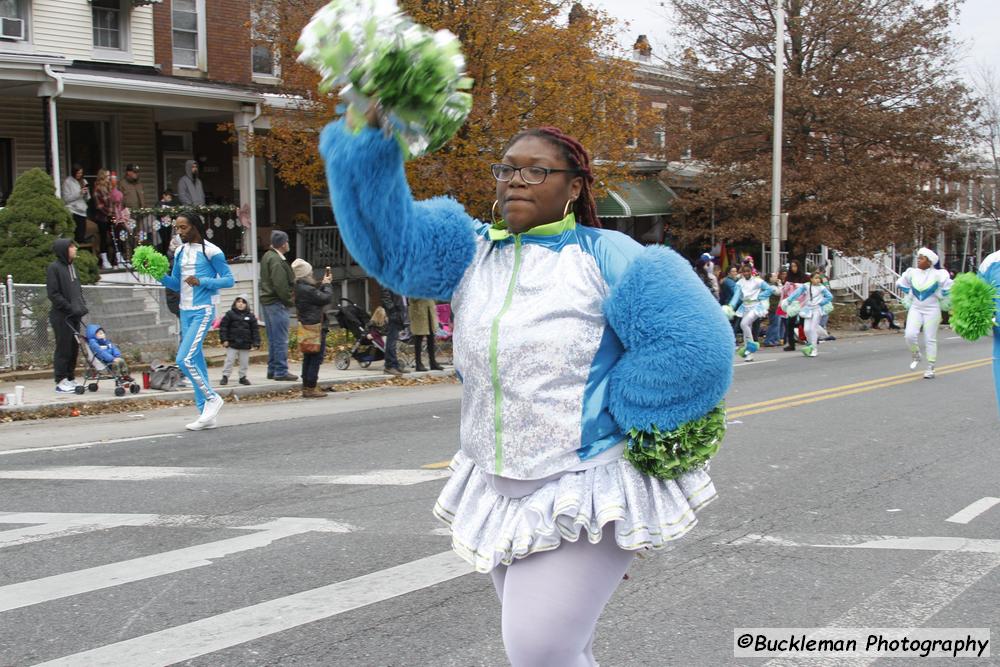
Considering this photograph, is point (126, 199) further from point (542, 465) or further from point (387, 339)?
point (542, 465)

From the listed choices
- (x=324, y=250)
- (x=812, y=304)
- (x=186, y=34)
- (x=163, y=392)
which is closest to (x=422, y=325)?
(x=163, y=392)

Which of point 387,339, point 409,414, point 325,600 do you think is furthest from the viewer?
point 387,339

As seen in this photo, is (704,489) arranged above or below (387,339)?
above

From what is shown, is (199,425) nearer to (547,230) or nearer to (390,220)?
(390,220)

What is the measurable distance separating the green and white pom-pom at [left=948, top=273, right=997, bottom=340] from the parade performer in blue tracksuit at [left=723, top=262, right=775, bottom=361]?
13.1m

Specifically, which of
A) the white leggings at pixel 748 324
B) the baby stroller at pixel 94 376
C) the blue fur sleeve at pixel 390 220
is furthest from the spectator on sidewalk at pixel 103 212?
the blue fur sleeve at pixel 390 220

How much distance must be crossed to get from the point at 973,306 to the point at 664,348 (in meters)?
4.35

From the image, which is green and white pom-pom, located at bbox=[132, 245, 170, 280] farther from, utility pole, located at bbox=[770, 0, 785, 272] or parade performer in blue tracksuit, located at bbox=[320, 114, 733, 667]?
utility pole, located at bbox=[770, 0, 785, 272]

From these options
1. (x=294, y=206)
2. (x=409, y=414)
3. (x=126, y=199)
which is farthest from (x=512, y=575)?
(x=294, y=206)

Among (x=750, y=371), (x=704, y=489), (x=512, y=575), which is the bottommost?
(x=750, y=371)

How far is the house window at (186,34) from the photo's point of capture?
2369 centimetres

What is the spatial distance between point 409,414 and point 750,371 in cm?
726

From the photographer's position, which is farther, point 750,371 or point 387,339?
point 750,371

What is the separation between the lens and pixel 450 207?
3270 millimetres
